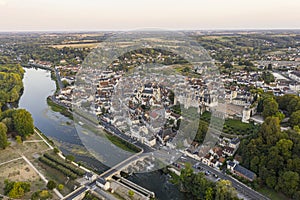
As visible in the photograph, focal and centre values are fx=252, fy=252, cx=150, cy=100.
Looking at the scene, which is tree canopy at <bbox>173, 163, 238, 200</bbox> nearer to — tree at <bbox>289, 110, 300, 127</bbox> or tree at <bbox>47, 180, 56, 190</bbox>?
tree at <bbox>47, 180, 56, 190</bbox>

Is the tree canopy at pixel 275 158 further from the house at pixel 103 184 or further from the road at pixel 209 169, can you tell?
the house at pixel 103 184

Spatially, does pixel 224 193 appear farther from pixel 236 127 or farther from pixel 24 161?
pixel 24 161

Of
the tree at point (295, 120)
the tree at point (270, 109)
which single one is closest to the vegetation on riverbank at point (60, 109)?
the tree at point (270, 109)

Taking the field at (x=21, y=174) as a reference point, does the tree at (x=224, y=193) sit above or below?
above

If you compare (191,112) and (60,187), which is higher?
(191,112)

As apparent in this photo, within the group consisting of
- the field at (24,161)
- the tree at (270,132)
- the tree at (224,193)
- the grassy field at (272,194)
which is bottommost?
the grassy field at (272,194)

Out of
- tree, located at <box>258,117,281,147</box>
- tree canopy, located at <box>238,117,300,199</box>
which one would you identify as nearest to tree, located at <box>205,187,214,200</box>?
tree canopy, located at <box>238,117,300,199</box>

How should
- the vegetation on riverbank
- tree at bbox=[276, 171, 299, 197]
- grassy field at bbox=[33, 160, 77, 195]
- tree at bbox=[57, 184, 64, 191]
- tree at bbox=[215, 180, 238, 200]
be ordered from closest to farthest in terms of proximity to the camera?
tree at bbox=[215, 180, 238, 200] → tree at bbox=[276, 171, 299, 197] → tree at bbox=[57, 184, 64, 191] → grassy field at bbox=[33, 160, 77, 195] → the vegetation on riverbank

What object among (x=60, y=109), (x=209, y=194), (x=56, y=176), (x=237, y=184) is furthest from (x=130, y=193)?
(x=60, y=109)

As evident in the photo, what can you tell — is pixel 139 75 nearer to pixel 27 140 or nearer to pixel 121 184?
pixel 27 140
